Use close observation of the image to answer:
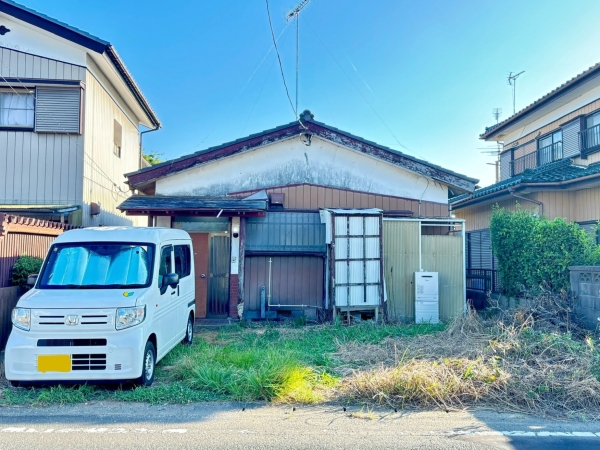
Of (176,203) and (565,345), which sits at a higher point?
(176,203)

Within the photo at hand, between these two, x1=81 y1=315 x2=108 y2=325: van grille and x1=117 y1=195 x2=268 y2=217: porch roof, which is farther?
x1=117 y1=195 x2=268 y2=217: porch roof

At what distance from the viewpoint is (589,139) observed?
41.7ft

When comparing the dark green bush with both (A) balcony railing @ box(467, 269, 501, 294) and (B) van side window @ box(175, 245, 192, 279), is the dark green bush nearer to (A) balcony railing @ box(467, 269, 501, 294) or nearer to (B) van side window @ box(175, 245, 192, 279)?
(A) balcony railing @ box(467, 269, 501, 294)

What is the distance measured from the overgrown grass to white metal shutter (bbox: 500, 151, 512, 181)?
1351 centimetres

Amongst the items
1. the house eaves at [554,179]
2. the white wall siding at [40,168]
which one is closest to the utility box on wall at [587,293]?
the house eaves at [554,179]

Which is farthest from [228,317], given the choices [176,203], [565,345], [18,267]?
[565,345]

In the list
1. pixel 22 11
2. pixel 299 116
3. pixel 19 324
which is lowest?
pixel 19 324

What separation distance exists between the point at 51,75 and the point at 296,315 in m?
8.49

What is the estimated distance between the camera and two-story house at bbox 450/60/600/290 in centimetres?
1117

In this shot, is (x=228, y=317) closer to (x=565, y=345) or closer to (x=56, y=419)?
(x=56, y=419)

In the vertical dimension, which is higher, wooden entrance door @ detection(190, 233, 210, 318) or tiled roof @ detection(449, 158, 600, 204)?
tiled roof @ detection(449, 158, 600, 204)

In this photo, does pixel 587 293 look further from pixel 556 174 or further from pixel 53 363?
pixel 53 363

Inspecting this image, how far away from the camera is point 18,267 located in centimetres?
738

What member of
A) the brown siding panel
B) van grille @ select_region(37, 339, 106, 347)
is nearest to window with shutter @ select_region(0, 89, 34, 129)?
the brown siding panel
